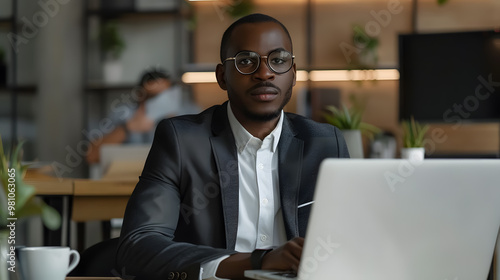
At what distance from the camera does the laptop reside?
99 cm

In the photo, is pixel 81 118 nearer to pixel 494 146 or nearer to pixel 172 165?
pixel 494 146

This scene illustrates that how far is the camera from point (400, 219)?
103 cm

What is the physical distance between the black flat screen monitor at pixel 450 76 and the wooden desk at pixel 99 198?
167cm

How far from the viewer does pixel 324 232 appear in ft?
3.25

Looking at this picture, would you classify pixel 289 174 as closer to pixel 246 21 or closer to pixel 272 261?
pixel 246 21

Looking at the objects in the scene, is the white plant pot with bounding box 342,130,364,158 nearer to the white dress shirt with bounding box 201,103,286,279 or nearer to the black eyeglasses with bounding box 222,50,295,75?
the white dress shirt with bounding box 201,103,286,279

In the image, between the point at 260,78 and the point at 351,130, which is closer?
the point at 260,78

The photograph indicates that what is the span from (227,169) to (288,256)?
0.57 metres

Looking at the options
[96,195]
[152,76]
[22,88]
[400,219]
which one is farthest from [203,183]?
[22,88]

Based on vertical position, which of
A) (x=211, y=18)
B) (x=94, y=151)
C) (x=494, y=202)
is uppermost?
(x=211, y=18)

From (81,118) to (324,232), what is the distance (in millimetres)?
5095

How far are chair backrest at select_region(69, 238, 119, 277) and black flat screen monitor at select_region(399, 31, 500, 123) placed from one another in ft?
8.02

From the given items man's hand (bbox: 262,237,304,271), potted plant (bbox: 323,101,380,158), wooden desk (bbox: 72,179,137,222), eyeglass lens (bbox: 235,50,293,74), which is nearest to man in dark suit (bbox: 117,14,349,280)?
eyeglass lens (bbox: 235,50,293,74)

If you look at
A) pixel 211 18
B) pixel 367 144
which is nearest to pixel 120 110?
pixel 211 18
